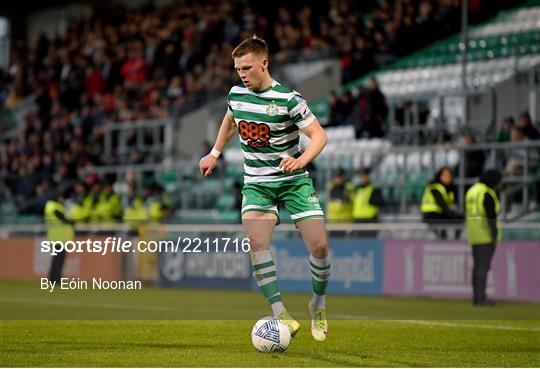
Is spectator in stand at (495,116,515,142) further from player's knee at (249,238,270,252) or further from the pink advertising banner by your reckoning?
player's knee at (249,238,270,252)

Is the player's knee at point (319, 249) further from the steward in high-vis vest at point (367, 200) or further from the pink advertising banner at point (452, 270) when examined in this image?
the steward in high-vis vest at point (367, 200)

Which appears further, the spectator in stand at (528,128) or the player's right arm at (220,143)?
the spectator in stand at (528,128)

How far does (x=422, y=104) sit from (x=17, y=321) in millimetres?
12424

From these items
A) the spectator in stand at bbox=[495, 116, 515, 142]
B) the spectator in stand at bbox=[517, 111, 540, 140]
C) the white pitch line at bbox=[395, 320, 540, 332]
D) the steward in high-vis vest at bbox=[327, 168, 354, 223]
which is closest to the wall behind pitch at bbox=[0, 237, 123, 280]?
the steward in high-vis vest at bbox=[327, 168, 354, 223]

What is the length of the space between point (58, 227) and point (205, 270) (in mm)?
3184

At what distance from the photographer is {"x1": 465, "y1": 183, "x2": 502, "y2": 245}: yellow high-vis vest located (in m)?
16.8

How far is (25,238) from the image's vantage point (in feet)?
85.2

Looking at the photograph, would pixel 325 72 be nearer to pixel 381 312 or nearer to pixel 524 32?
pixel 524 32

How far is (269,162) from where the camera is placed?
966 centimetres

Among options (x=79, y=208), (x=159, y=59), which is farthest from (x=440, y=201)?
(x=159, y=59)

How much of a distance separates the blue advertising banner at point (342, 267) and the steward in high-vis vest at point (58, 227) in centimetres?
415

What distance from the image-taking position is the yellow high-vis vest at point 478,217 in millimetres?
16766

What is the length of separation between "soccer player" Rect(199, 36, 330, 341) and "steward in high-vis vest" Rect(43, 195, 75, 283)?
1279cm

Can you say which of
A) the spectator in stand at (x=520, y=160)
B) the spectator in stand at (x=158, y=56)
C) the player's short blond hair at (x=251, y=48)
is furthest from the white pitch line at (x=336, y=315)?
the spectator in stand at (x=158, y=56)
